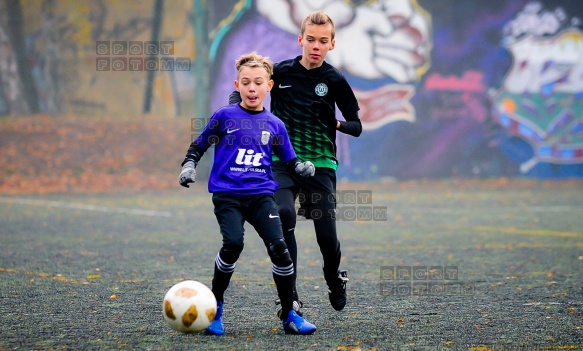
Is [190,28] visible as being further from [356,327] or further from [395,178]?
[356,327]

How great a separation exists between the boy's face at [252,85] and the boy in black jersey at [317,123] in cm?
61

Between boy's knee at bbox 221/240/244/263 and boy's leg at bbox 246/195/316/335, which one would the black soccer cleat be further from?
boy's knee at bbox 221/240/244/263

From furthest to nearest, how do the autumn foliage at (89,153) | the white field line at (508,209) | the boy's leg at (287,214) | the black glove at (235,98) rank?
the autumn foliage at (89,153), the white field line at (508,209), the boy's leg at (287,214), the black glove at (235,98)

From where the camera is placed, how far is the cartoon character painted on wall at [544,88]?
23062 mm

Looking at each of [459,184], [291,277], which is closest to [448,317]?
[291,277]

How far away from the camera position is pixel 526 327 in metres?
5.46

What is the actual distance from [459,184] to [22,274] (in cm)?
1558

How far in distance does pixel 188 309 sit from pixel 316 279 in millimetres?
2994

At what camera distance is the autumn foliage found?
20781 millimetres

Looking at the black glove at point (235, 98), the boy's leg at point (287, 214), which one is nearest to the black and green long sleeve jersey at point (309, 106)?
the boy's leg at point (287, 214)

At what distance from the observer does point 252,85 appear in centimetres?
551

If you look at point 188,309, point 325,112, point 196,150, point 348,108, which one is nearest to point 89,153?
point 348,108

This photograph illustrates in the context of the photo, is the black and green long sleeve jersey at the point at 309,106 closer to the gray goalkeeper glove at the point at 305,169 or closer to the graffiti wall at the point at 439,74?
the gray goalkeeper glove at the point at 305,169

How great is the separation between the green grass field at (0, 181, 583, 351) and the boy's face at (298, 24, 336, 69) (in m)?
1.82
